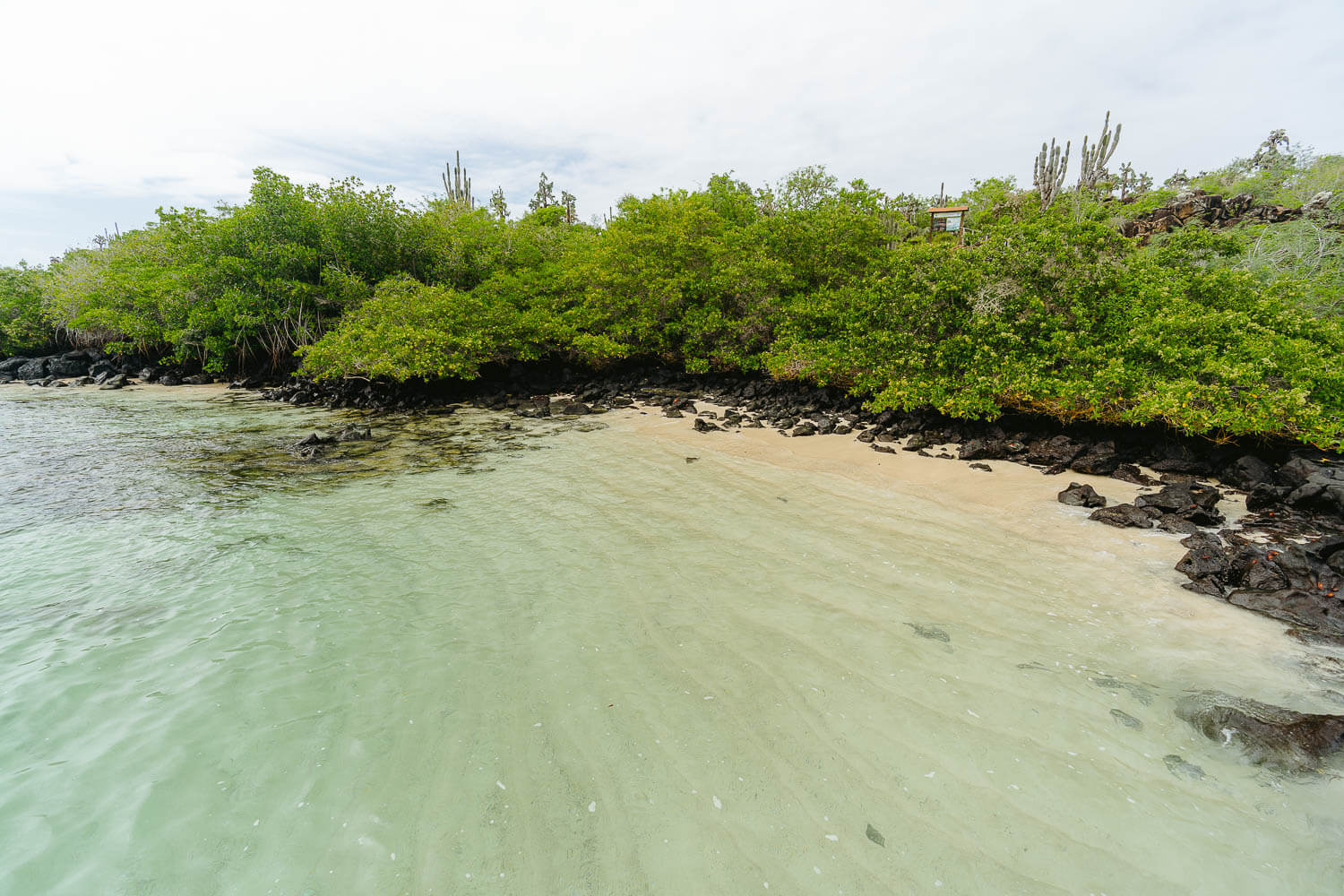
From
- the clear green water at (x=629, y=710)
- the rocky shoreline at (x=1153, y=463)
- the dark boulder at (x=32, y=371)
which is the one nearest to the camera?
the clear green water at (x=629, y=710)

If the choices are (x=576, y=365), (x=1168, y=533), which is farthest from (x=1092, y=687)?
(x=576, y=365)

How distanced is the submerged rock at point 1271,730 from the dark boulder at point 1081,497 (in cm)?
505

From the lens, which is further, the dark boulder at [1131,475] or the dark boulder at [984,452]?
the dark boulder at [984,452]

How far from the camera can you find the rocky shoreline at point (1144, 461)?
562cm

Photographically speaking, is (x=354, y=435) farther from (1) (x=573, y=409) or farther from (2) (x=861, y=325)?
(2) (x=861, y=325)

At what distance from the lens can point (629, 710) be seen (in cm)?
446

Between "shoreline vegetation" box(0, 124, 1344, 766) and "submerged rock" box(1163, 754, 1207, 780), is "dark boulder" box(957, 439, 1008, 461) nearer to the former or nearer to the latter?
"shoreline vegetation" box(0, 124, 1344, 766)

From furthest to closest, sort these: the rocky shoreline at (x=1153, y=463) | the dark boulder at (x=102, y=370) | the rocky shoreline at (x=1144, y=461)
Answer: the dark boulder at (x=102, y=370), the rocky shoreline at (x=1153, y=463), the rocky shoreline at (x=1144, y=461)

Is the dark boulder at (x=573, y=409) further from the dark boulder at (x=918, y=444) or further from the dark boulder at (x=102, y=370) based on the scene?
the dark boulder at (x=102, y=370)

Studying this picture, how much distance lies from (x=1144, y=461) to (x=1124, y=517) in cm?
394

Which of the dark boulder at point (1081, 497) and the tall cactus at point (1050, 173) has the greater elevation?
the tall cactus at point (1050, 173)

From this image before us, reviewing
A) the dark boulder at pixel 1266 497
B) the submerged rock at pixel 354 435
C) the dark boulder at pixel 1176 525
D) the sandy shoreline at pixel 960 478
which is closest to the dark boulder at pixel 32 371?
the submerged rock at pixel 354 435

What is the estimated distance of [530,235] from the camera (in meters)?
27.9

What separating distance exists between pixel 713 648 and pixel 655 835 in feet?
6.73
